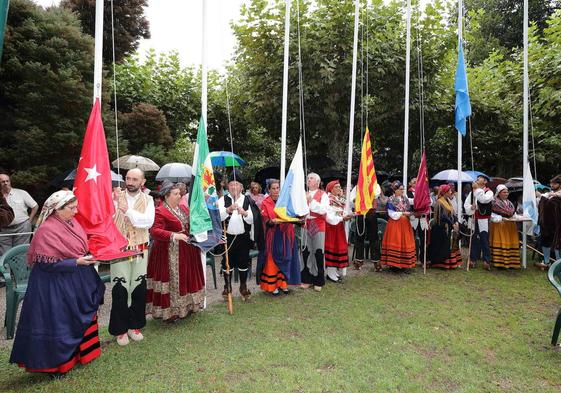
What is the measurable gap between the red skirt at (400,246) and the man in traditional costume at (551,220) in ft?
9.40

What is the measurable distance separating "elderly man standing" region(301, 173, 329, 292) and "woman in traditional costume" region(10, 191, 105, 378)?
376cm

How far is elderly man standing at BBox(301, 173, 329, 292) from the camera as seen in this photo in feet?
21.7

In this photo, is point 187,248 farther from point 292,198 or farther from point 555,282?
point 555,282

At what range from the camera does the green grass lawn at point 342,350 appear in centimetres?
363

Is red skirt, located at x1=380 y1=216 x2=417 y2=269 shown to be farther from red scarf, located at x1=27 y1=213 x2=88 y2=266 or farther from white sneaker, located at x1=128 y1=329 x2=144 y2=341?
red scarf, located at x1=27 y1=213 x2=88 y2=266

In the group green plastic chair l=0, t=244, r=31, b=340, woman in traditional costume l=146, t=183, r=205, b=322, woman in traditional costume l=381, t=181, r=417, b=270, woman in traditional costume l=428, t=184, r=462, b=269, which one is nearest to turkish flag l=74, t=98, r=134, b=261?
woman in traditional costume l=146, t=183, r=205, b=322

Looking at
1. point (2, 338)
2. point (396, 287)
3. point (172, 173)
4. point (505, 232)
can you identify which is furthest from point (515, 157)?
point (2, 338)

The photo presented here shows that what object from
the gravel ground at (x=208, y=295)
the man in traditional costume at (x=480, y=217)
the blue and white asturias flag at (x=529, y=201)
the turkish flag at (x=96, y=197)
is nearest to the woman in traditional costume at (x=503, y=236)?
the man in traditional costume at (x=480, y=217)

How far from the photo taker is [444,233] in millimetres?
8250

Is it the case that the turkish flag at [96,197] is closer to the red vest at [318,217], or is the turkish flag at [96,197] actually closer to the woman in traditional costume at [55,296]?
the woman in traditional costume at [55,296]

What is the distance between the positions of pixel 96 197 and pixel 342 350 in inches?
117

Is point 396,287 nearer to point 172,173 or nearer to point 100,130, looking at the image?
point 100,130

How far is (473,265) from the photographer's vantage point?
848 cm

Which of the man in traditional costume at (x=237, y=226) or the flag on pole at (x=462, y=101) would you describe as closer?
the man in traditional costume at (x=237, y=226)
